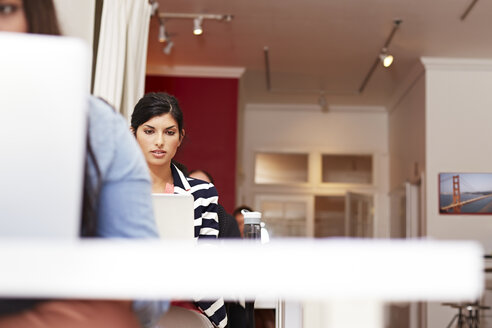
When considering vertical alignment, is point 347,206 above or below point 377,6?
below

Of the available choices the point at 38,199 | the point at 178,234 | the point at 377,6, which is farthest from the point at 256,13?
the point at 38,199

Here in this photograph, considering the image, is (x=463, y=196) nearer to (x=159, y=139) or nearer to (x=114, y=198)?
(x=159, y=139)

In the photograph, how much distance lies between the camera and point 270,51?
7367 millimetres

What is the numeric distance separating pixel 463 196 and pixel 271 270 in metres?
7.10

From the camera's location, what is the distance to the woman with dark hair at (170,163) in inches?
86.8

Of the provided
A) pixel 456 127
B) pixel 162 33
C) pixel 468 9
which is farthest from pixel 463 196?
pixel 162 33

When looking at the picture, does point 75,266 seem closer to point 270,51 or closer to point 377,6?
point 377,6

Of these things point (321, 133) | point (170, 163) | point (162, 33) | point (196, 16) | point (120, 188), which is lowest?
point (120, 188)

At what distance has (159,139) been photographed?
2355mm

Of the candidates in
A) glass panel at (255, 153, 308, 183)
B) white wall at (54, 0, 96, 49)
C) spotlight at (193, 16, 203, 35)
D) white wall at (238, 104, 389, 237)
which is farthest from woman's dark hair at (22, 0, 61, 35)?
glass panel at (255, 153, 308, 183)

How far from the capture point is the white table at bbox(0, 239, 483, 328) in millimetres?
686

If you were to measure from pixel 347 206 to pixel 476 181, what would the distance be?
251 cm

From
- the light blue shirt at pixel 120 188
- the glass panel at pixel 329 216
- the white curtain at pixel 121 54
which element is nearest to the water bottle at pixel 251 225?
the light blue shirt at pixel 120 188

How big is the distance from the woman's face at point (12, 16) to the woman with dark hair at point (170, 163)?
2.71 ft
